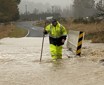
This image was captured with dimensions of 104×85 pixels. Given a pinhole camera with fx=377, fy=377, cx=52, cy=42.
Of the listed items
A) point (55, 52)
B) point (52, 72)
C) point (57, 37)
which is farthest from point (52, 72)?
point (57, 37)

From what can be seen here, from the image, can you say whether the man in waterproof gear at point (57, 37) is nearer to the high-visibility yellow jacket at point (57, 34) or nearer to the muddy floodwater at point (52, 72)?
the high-visibility yellow jacket at point (57, 34)

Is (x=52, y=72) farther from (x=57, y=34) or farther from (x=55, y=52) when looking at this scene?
(x=57, y=34)

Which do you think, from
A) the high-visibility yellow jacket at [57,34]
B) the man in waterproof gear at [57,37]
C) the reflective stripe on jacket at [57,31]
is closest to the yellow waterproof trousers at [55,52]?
the man in waterproof gear at [57,37]

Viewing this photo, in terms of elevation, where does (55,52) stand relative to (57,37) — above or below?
below

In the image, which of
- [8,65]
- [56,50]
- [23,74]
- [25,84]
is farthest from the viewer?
[56,50]

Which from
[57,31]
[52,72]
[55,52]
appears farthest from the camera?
[57,31]

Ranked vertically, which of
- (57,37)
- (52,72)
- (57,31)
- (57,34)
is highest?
(57,31)

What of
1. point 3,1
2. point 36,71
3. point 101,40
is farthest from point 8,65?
point 3,1

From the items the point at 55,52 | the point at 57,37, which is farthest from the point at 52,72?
the point at 57,37

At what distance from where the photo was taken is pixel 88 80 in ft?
32.1

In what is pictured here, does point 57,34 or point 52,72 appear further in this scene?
point 57,34

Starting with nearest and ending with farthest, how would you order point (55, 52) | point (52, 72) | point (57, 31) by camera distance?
point (52, 72) < point (55, 52) < point (57, 31)

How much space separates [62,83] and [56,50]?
5.08 meters

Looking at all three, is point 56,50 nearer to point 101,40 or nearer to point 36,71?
point 36,71
